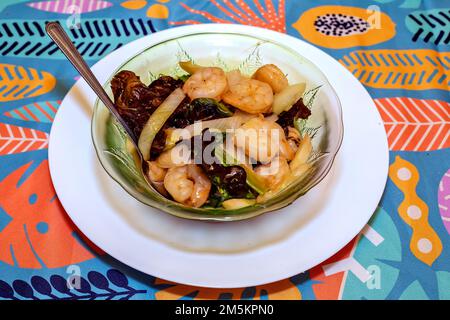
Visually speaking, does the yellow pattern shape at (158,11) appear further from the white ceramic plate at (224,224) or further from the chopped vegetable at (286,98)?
the chopped vegetable at (286,98)

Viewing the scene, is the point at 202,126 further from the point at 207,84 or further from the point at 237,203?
the point at 237,203

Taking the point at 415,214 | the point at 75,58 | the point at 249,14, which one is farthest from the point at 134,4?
the point at 415,214

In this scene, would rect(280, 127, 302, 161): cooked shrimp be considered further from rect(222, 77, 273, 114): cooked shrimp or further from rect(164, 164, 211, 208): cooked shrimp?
rect(164, 164, 211, 208): cooked shrimp

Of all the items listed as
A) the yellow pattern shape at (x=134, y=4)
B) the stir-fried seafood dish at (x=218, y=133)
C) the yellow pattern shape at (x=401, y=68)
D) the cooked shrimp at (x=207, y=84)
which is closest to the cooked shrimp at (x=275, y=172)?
the stir-fried seafood dish at (x=218, y=133)

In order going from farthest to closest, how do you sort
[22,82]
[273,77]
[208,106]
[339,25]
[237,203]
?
[339,25] → [22,82] → [273,77] → [208,106] → [237,203]

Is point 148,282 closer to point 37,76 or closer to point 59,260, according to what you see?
point 59,260

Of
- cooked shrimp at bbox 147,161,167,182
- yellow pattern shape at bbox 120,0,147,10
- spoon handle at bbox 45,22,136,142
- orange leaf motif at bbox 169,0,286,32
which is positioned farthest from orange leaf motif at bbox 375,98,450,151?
yellow pattern shape at bbox 120,0,147,10
